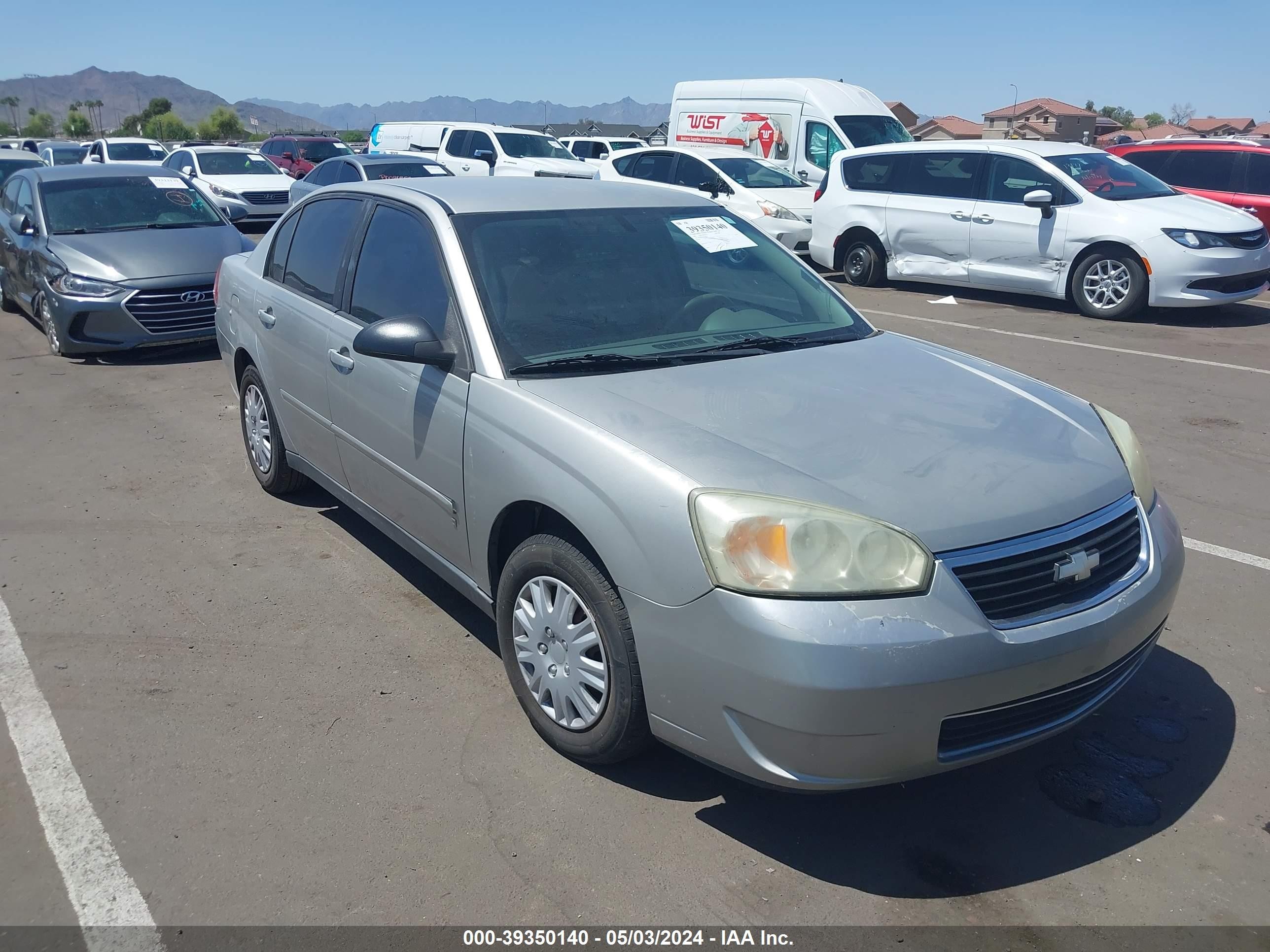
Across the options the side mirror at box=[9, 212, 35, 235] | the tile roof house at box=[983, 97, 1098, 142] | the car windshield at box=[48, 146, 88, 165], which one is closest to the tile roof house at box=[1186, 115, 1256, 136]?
the tile roof house at box=[983, 97, 1098, 142]

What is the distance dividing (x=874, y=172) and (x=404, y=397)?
10432mm

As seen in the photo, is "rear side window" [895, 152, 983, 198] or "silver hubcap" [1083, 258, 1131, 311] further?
"rear side window" [895, 152, 983, 198]

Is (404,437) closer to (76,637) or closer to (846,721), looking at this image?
(76,637)

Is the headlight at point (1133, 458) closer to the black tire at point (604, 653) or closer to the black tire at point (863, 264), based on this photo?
the black tire at point (604, 653)

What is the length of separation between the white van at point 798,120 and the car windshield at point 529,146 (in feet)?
11.8

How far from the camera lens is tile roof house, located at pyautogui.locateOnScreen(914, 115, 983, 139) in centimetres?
4891

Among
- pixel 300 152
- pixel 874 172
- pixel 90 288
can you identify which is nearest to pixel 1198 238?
pixel 874 172

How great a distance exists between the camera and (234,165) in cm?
2103

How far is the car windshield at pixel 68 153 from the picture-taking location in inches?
990

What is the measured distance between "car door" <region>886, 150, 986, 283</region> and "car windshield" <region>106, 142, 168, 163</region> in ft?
61.8

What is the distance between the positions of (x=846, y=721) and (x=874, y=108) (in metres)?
17.3

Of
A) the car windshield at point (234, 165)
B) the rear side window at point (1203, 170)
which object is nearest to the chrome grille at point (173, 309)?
the rear side window at point (1203, 170)

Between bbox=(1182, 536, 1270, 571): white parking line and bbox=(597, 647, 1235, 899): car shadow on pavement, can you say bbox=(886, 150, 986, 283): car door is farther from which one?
bbox=(597, 647, 1235, 899): car shadow on pavement

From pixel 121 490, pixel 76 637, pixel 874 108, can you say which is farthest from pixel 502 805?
pixel 874 108
